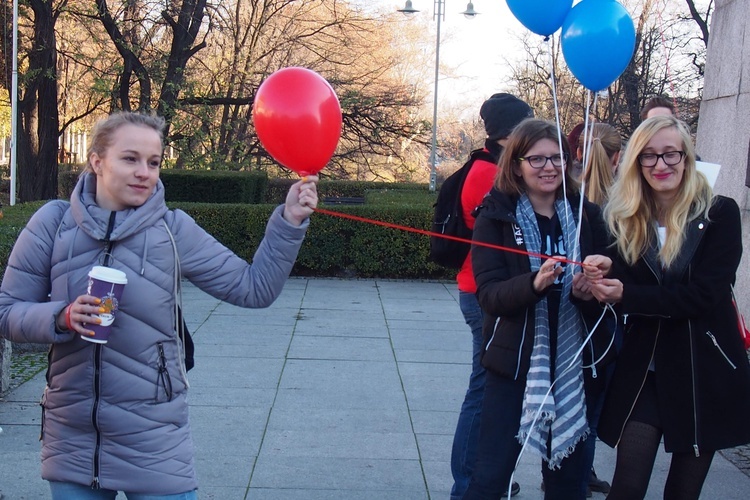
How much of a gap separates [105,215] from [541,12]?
2.08 metres

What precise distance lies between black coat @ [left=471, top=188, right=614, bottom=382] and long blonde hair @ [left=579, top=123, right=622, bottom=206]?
94 centimetres

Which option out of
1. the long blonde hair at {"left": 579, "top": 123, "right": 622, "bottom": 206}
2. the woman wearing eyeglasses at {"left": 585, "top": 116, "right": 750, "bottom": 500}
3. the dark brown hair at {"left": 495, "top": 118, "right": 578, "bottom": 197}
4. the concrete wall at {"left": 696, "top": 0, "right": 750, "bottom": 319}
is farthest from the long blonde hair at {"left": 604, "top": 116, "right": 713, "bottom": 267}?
the concrete wall at {"left": 696, "top": 0, "right": 750, "bottom": 319}

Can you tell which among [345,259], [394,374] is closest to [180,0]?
[345,259]

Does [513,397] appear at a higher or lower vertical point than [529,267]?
lower

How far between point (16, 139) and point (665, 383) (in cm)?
1849

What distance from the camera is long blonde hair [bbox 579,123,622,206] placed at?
4297 millimetres

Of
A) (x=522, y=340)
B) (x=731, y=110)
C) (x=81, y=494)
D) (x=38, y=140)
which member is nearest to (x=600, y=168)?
(x=522, y=340)

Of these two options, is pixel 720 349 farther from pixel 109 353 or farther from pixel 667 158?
pixel 109 353

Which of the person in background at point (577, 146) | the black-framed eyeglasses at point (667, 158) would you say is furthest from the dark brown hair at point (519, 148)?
the person in background at point (577, 146)

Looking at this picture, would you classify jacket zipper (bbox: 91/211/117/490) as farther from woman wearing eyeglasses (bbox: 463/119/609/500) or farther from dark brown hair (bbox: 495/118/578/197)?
dark brown hair (bbox: 495/118/578/197)

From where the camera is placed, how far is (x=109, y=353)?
2518 millimetres

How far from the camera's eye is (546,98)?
1072 inches

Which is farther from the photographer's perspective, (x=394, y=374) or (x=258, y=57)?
(x=258, y=57)

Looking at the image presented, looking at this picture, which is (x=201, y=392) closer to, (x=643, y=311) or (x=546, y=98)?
(x=643, y=311)
